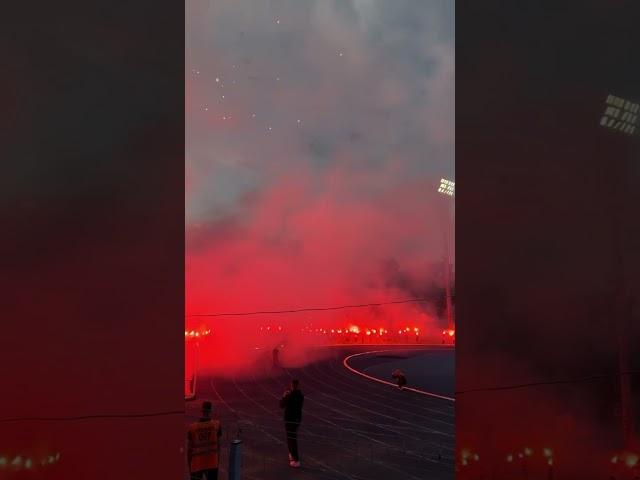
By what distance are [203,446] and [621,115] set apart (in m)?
4.36

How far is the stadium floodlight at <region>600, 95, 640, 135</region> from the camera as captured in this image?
396 centimetres

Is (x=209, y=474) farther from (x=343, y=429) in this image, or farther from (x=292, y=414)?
(x=343, y=429)

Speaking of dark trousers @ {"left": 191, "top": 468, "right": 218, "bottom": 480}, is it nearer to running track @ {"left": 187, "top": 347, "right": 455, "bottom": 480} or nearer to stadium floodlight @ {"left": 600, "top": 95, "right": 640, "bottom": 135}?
running track @ {"left": 187, "top": 347, "right": 455, "bottom": 480}

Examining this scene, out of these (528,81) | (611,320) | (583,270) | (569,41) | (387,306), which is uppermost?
(569,41)

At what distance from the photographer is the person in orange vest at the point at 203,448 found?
5.25 m

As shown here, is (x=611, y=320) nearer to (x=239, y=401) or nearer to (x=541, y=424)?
(x=541, y=424)

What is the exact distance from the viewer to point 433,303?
36.1m

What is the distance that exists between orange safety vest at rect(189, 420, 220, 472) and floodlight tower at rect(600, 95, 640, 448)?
344cm

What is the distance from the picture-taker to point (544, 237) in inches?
156
